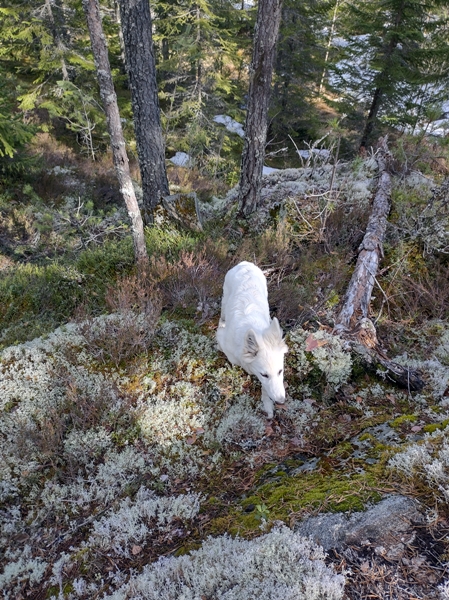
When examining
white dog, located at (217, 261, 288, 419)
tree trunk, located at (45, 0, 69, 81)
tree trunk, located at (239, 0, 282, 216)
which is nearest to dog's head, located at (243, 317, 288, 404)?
white dog, located at (217, 261, 288, 419)

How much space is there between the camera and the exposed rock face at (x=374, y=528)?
7.53 ft

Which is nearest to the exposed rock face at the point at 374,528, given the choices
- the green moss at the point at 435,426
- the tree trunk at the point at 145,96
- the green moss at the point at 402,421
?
the green moss at the point at 435,426

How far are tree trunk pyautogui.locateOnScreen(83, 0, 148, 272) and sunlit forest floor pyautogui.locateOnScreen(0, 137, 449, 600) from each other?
741mm

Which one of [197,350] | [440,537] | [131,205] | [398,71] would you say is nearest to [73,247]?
[131,205]

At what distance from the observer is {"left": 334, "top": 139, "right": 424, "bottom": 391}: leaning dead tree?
167 inches

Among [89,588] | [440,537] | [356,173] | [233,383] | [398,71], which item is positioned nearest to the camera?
[440,537]

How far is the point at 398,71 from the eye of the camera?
1256 centimetres

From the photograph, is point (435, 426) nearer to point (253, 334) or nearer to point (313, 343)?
point (313, 343)

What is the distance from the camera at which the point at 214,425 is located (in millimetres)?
4094

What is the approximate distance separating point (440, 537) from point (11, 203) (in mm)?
12613

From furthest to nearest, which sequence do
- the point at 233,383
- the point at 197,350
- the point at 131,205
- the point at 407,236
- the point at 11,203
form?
the point at 11,203, the point at 407,236, the point at 131,205, the point at 197,350, the point at 233,383

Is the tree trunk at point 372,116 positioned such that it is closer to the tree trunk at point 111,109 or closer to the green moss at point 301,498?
the tree trunk at point 111,109

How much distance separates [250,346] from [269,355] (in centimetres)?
22

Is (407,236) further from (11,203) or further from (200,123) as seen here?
(11,203)
